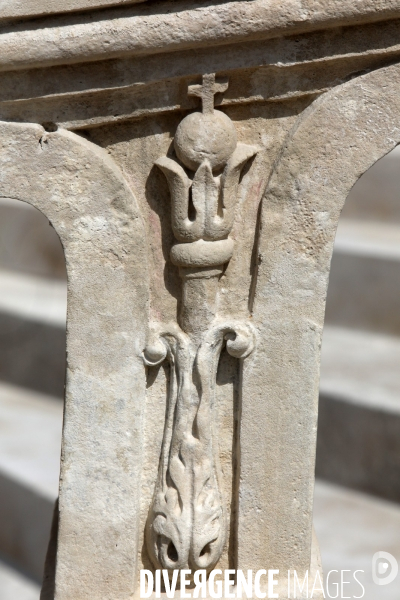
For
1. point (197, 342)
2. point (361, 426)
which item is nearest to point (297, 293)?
point (197, 342)

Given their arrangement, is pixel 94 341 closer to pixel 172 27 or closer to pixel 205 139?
pixel 205 139

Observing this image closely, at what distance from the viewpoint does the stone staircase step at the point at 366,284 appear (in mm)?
2373

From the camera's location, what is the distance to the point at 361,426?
2.15 meters

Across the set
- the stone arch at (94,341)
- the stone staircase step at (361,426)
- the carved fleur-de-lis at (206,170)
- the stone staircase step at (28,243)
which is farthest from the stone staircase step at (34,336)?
the carved fleur-de-lis at (206,170)

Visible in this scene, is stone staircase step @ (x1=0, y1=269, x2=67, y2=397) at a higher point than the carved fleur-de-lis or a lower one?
higher

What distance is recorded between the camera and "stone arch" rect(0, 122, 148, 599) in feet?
3.71

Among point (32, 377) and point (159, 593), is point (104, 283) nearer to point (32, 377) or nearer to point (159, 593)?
point (159, 593)

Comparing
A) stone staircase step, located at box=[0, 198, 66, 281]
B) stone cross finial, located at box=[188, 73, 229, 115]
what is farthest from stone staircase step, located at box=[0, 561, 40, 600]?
stone cross finial, located at box=[188, 73, 229, 115]

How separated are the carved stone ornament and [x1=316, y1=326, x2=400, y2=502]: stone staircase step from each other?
0.98m

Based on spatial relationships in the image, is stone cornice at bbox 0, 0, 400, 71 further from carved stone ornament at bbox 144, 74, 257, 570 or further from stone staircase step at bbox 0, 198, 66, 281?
stone staircase step at bbox 0, 198, 66, 281

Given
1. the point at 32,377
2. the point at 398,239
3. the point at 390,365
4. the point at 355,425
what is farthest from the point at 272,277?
the point at 32,377

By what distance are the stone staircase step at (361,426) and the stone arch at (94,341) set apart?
104 cm

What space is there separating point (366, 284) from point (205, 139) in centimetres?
140

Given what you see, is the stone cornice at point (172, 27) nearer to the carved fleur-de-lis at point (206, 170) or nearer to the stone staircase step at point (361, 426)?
the carved fleur-de-lis at point (206, 170)
